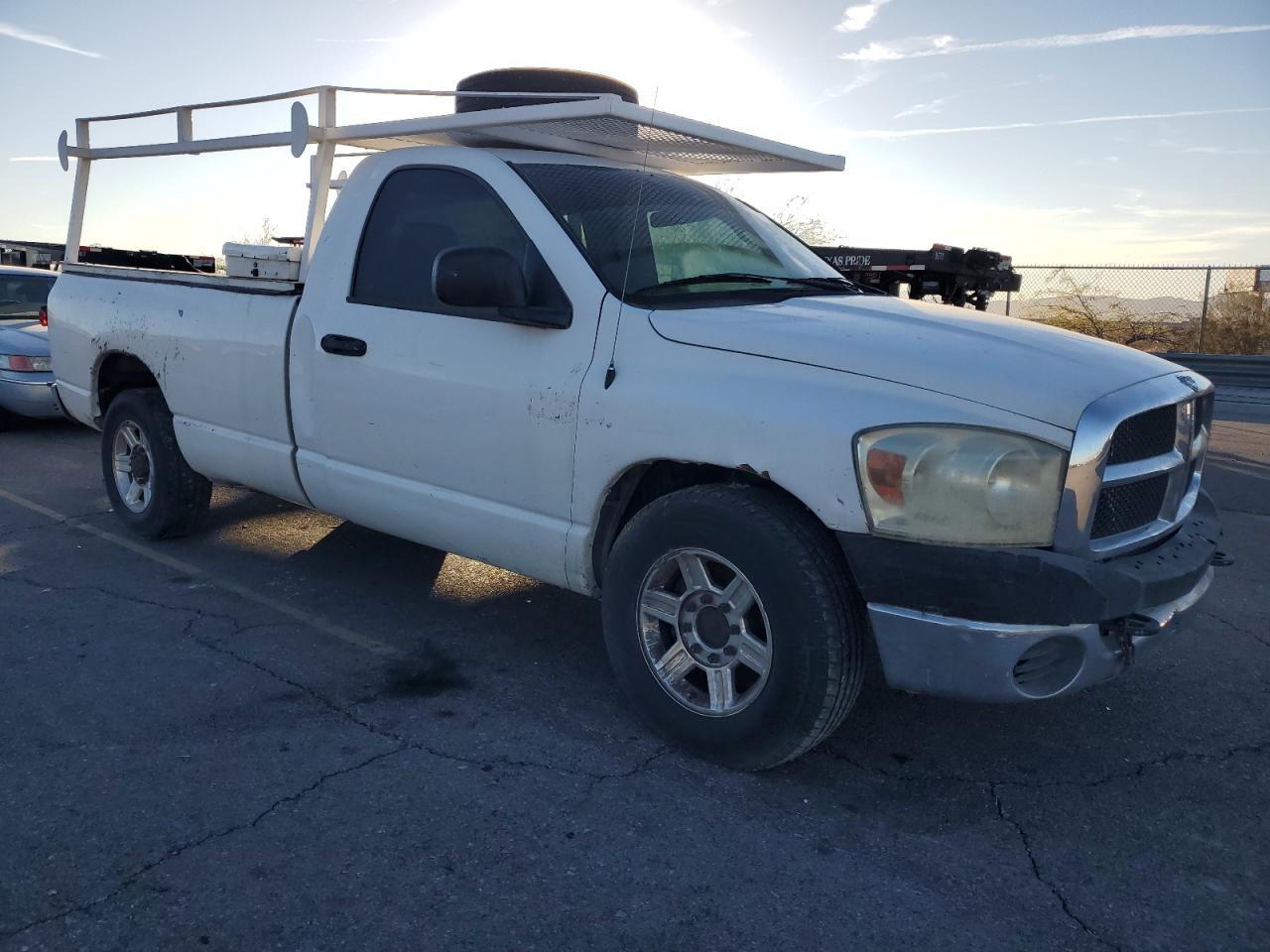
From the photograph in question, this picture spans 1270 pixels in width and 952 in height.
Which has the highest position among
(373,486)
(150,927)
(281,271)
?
(281,271)

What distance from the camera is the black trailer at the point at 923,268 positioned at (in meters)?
15.0

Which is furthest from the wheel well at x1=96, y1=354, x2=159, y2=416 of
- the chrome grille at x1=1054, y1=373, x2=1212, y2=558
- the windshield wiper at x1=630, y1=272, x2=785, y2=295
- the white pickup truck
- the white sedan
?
the chrome grille at x1=1054, y1=373, x2=1212, y2=558

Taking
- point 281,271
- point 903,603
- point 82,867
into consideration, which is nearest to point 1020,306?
point 281,271

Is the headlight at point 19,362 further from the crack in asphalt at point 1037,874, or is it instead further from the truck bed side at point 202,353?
the crack in asphalt at point 1037,874

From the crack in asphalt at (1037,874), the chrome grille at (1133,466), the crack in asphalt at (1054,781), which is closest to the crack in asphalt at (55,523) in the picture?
the crack in asphalt at (1054,781)

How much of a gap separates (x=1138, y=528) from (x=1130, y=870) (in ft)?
3.24

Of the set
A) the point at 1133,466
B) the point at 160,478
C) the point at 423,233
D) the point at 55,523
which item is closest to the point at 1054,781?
the point at 1133,466

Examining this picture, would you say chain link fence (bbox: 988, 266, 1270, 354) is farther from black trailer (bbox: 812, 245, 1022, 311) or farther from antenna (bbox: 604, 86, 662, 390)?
antenna (bbox: 604, 86, 662, 390)

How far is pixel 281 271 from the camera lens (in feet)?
18.1

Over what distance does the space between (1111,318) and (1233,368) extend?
3892mm

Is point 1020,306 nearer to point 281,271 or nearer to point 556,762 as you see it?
point 281,271

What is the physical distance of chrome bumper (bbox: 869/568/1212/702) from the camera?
287 centimetres

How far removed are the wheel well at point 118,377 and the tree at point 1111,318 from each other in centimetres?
1555

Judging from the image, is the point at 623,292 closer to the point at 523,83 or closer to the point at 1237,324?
the point at 523,83
